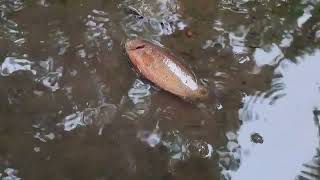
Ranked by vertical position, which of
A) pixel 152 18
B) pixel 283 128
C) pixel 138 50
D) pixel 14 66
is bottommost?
pixel 283 128

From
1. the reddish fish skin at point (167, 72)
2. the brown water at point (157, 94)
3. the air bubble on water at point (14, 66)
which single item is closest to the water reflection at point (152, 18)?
the brown water at point (157, 94)

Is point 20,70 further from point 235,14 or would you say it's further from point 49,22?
point 235,14

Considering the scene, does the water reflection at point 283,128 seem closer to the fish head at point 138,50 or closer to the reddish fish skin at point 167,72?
the reddish fish skin at point 167,72

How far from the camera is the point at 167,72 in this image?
232 centimetres

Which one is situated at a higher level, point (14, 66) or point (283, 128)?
point (14, 66)

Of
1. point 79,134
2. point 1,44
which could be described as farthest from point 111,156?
point 1,44

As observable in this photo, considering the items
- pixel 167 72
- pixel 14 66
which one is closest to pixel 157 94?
pixel 167 72

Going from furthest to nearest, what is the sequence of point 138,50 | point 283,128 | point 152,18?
point 152,18 → point 138,50 → point 283,128

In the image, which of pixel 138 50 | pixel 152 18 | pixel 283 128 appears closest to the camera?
pixel 283 128

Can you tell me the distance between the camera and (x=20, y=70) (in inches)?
93.7

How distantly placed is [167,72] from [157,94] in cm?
10

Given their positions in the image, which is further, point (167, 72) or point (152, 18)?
point (152, 18)

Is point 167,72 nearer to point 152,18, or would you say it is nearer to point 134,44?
point 134,44

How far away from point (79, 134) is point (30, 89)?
30cm
